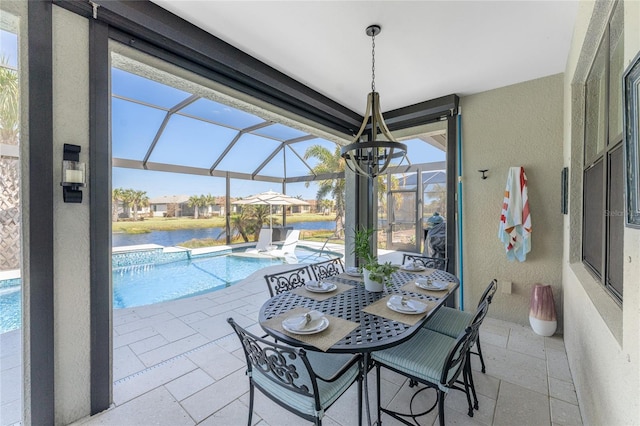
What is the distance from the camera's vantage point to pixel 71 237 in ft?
5.55

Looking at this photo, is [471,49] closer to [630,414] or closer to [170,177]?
[630,414]

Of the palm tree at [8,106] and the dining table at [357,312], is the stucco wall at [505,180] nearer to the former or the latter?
the dining table at [357,312]

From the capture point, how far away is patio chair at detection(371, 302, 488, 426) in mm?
1431

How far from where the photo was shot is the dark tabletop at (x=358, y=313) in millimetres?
1347

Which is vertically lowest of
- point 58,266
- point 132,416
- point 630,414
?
point 132,416

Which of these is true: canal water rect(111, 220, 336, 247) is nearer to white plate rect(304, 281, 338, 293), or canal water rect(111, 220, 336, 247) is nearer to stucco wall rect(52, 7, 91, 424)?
stucco wall rect(52, 7, 91, 424)

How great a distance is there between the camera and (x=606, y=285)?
1.60 metres

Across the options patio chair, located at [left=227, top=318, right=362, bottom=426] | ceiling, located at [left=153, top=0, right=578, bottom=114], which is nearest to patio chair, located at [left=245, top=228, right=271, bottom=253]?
ceiling, located at [left=153, top=0, right=578, bottom=114]

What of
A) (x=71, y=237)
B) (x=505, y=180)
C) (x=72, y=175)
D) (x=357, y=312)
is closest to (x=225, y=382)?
(x=357, y=312)

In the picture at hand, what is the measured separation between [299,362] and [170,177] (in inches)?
295

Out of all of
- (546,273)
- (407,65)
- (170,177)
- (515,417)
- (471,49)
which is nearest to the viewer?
(515,417)

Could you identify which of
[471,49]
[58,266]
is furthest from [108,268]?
[471,49]

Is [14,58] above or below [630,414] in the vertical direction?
above

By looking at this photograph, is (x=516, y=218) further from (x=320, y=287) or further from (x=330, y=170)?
(x=330, y=170)
